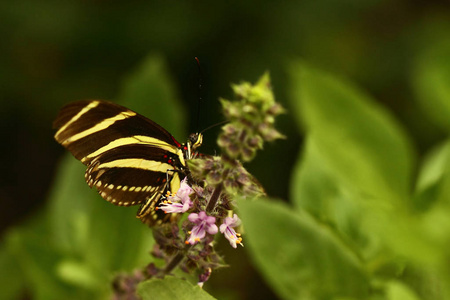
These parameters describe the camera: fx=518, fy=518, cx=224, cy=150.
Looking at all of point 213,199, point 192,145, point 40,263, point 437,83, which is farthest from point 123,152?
point 437,83

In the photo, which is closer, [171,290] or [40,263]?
[171,290]

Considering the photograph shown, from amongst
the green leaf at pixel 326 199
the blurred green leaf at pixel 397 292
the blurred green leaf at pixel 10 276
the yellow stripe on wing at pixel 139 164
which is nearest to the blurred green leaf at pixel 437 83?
the green leaf at pixel 326 199

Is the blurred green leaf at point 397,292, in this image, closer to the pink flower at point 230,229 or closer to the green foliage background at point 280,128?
the green foliage background at point 280,128

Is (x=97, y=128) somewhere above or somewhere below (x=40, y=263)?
above

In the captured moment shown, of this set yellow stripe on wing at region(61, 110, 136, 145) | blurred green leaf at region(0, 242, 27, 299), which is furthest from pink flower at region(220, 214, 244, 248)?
blurred green leaf at region(0, 242, 27, 299)

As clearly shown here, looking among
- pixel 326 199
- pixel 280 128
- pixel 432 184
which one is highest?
pixel 280 128

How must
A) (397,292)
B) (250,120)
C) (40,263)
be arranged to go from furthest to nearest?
(40,263)
(397,292)
(250,120)

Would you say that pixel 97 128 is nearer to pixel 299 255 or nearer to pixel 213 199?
pixel 213 199

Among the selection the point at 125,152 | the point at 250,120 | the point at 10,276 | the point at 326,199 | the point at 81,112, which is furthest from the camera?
the point at 10,276
